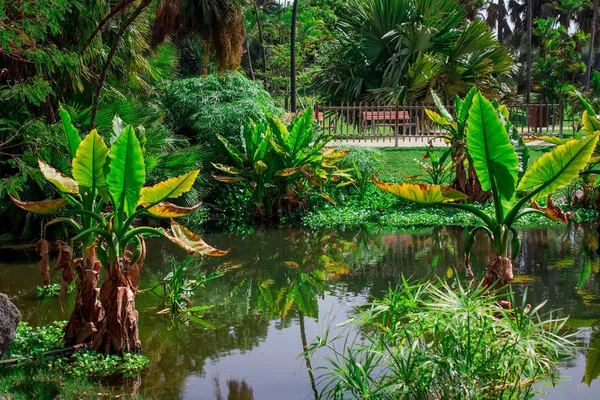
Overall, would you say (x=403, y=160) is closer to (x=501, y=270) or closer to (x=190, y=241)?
(x=501, y=270)

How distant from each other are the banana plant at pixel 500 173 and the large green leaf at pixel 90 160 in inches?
93.5

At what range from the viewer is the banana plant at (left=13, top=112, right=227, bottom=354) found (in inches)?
244

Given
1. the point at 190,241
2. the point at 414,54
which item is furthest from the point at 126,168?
the point at 414,54

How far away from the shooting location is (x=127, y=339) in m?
6.33

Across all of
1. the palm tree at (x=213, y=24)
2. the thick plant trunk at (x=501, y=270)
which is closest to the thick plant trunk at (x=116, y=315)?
the thick plant trunk at (x=501, y=270)

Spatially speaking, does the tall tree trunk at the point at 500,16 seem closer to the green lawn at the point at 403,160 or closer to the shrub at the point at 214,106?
the green lawn at the point at 403,160

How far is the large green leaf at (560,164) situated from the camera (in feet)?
20.3

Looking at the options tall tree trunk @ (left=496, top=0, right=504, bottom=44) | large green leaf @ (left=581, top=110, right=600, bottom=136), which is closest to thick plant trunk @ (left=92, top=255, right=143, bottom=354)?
large green leaf @ (left=581, top=110, right=600, bottom=136)

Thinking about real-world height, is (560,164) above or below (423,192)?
above

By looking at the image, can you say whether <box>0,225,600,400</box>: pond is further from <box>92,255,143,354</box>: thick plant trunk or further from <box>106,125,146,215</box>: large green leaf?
<box>106,125,146,215</box>: large green leaf

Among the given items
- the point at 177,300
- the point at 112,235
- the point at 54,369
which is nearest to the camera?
the point at 54,369

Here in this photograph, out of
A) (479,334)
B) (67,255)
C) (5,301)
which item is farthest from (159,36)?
(479,334)

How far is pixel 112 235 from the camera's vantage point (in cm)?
629

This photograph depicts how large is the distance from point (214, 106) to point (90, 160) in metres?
9.57
